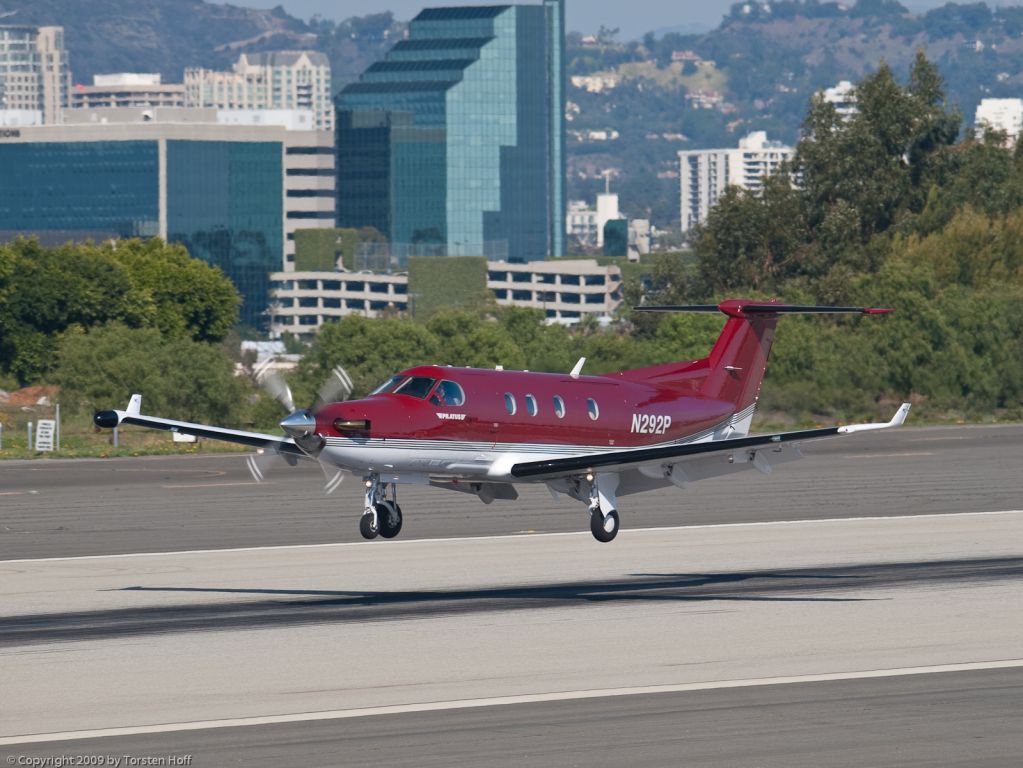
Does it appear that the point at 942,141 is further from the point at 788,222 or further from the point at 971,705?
the point at 971,705

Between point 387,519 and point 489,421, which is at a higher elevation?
point 489,421

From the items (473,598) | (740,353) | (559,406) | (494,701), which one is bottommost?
(473,598)

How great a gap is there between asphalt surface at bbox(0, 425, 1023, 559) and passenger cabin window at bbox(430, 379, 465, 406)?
782 centimetres

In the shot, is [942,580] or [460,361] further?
[460,361]

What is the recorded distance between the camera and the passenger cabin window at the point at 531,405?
33.1 m

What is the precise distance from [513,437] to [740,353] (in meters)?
7.47

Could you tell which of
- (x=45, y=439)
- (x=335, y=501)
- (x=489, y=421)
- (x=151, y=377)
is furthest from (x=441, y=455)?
(x=151, y=377)

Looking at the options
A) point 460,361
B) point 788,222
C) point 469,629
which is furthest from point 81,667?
point 788,222

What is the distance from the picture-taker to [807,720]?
770 inches

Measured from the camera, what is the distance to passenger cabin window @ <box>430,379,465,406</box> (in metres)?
31.6

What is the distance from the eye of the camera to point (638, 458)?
103 feet

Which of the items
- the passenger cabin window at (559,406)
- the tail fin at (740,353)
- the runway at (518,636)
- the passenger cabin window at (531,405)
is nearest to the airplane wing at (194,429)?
the runway at (518,636)

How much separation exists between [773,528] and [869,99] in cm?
8376

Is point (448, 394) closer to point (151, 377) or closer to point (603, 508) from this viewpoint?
point (603, 508)
